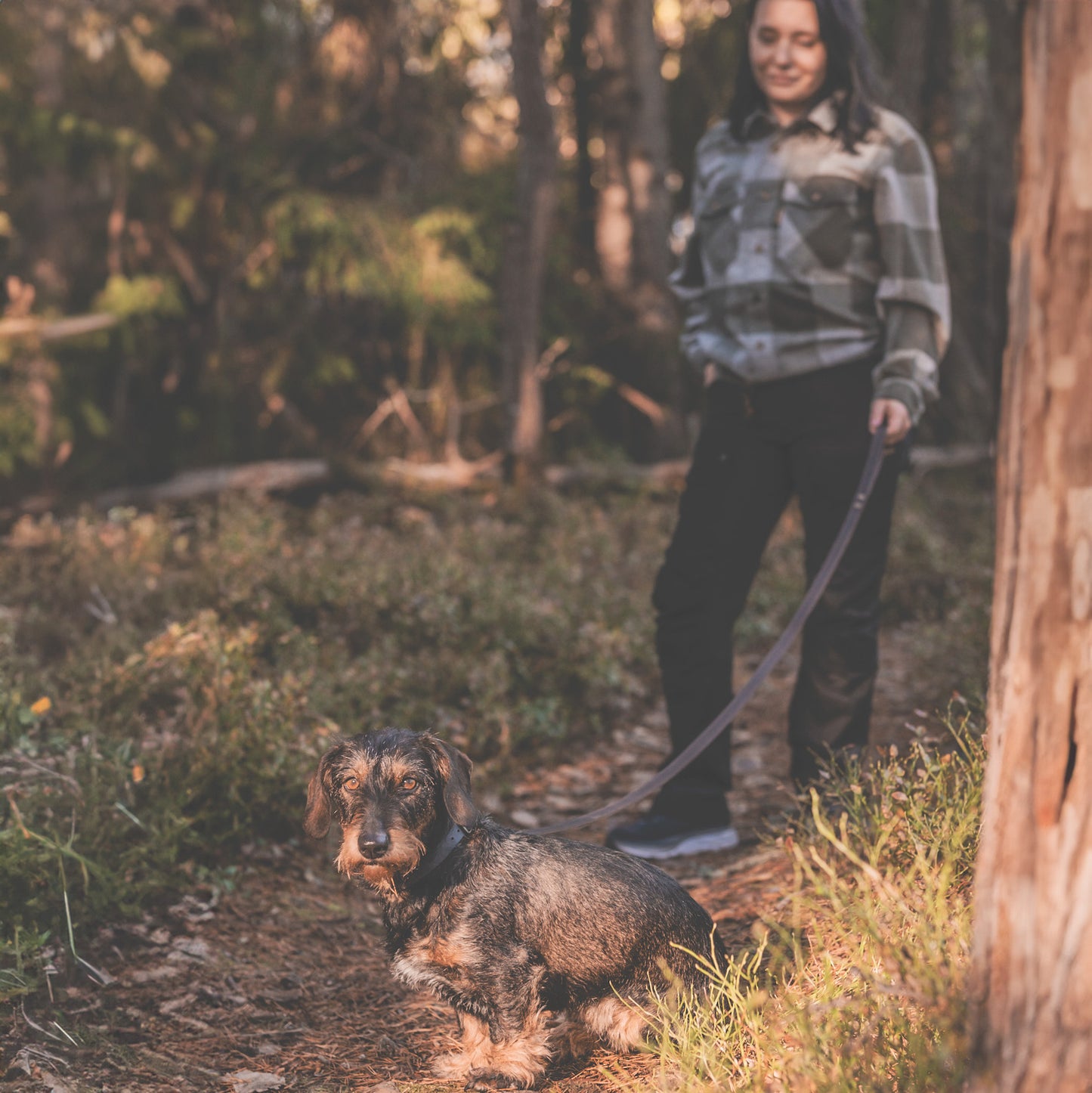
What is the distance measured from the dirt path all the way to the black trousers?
50cm

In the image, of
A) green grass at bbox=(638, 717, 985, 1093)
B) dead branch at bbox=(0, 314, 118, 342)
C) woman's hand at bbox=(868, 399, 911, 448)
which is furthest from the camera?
dead branch at bbox=(0, 314, 118, 342)

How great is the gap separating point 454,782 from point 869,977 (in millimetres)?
1232

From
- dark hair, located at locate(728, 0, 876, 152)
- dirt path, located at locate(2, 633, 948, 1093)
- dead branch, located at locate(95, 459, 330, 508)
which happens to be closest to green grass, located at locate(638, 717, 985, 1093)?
dirt path, located at locate(2, 633, 948, 1093)

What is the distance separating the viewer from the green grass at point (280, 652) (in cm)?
411

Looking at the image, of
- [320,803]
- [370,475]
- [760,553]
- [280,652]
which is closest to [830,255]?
[760,553]

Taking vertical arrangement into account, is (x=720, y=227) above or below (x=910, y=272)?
above

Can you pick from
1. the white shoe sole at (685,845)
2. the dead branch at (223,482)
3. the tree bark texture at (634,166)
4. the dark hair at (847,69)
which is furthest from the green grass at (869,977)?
the tree bark texture at (634,166)

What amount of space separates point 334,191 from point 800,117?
31.1 feet

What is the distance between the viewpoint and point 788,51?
3945mm

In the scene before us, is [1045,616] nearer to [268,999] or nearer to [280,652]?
[268,999]

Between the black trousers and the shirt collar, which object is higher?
the shirt collar

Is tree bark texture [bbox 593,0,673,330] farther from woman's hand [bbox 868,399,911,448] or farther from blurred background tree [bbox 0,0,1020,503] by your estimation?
woman's hand [bbox 868,399,911,448]

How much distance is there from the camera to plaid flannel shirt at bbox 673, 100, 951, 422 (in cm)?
391

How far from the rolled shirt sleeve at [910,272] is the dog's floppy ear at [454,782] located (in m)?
1.96
